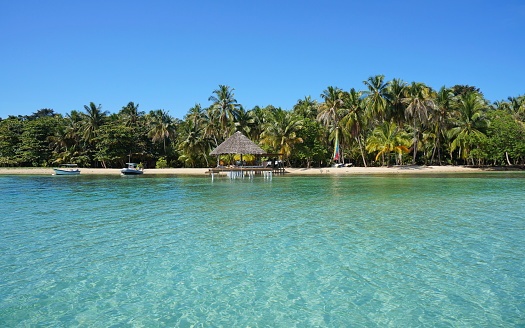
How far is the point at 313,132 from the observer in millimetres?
44188

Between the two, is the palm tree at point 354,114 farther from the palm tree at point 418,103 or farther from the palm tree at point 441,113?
the palm tree at point 441,113

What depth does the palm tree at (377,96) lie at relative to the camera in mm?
39469

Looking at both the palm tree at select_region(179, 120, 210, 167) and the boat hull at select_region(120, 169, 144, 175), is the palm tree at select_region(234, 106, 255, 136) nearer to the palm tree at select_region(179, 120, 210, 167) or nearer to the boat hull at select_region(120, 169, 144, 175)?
the palm tree at select_region(179, 120, 210, 167)

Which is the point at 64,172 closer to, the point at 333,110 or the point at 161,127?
the point at 161,127

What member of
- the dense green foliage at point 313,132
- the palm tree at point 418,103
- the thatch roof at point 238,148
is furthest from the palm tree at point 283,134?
the palm tree at point 418,103

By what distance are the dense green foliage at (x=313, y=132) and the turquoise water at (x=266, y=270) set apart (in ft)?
96.1

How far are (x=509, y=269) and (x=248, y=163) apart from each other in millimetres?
40181

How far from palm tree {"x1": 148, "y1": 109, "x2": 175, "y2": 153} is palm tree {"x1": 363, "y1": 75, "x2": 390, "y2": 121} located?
26821mm

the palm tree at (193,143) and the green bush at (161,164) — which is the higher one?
the palm tree at (193,143)

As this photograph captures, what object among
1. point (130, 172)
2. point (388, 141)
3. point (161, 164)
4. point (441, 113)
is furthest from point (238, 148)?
point (441, 113)

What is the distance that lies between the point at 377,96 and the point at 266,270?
36263 millimetres

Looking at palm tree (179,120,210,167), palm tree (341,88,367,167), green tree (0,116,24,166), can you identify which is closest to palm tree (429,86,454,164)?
palm tree (341,88,367,167)

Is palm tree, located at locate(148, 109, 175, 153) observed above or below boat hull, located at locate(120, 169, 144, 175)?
above

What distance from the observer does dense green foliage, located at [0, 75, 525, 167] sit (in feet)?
127
